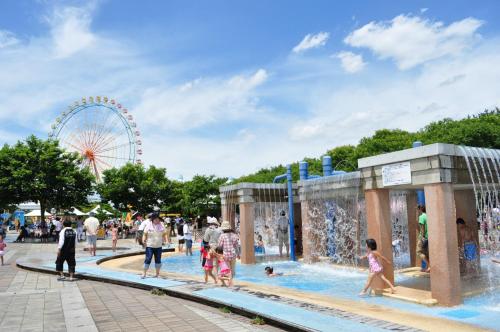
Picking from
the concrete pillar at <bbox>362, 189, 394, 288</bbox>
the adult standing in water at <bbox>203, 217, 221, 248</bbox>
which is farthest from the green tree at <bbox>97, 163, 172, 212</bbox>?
the concrete pillar at <bbox>362, 189, 394, 288</bbox>

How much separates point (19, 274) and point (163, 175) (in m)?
25.9

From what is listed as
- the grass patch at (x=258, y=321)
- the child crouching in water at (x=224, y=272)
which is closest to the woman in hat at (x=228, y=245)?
the child crouching in water at (x=224, y=272)

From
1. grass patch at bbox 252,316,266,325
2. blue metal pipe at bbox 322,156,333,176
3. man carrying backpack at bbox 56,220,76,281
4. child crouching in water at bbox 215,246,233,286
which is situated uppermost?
blue metal pipe at bbox 322,156,333,176

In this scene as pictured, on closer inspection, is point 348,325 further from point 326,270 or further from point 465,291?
point 326,270

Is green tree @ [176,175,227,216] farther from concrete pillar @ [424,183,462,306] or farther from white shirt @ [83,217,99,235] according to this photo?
concrete pillar @ [424,183,462,306]

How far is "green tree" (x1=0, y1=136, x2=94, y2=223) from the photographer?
29156mm

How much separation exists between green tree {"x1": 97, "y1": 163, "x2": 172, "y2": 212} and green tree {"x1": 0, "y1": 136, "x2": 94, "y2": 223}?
4218mm

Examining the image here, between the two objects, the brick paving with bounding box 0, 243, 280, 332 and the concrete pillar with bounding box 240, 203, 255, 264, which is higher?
the concrete pillar with bounding box 240, 203, 255, 264

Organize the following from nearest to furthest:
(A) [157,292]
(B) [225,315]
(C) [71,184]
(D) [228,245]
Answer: (B) [225,315] < (A) [157,292] < (D) [228,245] < (C) [71,184]

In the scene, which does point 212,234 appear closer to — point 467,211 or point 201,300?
point 201,300

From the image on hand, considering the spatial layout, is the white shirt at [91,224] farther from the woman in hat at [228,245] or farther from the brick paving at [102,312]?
the woman in hat at [228,245]

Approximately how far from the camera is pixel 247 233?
642 inches

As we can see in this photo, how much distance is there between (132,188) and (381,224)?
29457mm

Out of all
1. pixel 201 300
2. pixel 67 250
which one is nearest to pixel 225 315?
pixel 201 300
